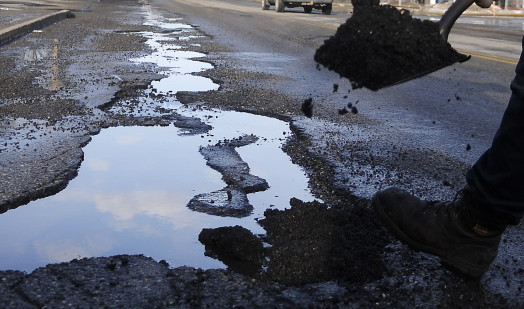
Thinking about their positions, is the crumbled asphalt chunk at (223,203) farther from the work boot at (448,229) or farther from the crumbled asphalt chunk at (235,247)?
the work boot at (448,229)

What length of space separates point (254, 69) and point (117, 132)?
4020mm

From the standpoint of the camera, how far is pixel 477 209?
8.49ft

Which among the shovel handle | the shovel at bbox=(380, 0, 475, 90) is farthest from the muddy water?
the shovel handle

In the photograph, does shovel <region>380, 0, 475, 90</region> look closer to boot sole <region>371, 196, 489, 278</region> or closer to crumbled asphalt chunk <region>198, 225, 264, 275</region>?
boot sole <region>371, 196, 489, 278</region>

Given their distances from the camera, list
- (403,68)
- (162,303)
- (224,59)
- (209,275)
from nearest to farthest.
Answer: (162,303)
(209,275)
(403,68)
(224,59)

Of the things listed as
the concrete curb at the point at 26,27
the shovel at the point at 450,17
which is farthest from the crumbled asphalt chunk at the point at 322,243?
the concrete curb at the point at 26,27

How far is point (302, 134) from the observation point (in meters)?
5.30

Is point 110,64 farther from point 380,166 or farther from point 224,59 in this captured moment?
point 380,166

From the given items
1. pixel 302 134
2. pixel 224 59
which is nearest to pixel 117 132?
pixel 302 134

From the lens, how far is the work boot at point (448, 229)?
8.86ft

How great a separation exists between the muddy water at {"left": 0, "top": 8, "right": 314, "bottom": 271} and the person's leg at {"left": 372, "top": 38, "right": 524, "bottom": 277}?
0.67m

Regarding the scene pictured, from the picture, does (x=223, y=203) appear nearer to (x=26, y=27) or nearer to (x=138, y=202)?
(x=138, y=202)

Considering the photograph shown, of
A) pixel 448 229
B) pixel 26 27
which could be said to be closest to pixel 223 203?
pixel 448 229

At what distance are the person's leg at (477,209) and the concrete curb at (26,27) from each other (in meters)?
10.3
